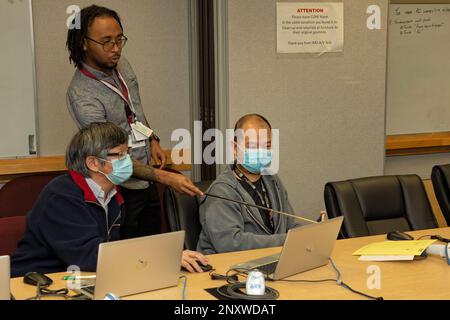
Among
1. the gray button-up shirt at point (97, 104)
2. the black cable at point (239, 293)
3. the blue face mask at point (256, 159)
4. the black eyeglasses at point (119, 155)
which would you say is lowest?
the black cable at point (239, 293)

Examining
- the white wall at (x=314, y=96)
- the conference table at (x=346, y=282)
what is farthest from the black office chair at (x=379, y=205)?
the white wall at (x=314, y=96)

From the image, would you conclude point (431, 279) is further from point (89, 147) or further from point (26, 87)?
point (26, 87)

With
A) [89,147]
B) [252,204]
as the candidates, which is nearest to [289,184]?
[252,204]

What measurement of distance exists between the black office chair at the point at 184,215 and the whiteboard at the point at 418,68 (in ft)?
8.66

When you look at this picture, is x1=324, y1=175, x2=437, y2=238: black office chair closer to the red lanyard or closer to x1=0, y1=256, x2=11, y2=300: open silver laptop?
the red lanyard

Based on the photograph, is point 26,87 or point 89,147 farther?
point 26,87

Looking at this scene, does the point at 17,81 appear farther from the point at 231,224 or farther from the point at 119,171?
the point at 231,224

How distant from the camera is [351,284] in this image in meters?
2.47

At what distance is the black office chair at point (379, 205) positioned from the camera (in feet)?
11.0

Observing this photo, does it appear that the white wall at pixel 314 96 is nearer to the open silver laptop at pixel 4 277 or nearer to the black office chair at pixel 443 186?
the black office chair at pixel 443 186

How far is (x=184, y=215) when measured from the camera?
312 centimetres

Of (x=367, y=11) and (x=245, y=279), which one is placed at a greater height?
(x=367, y=11)

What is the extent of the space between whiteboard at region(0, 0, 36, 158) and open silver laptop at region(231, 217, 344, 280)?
7.48 ft
